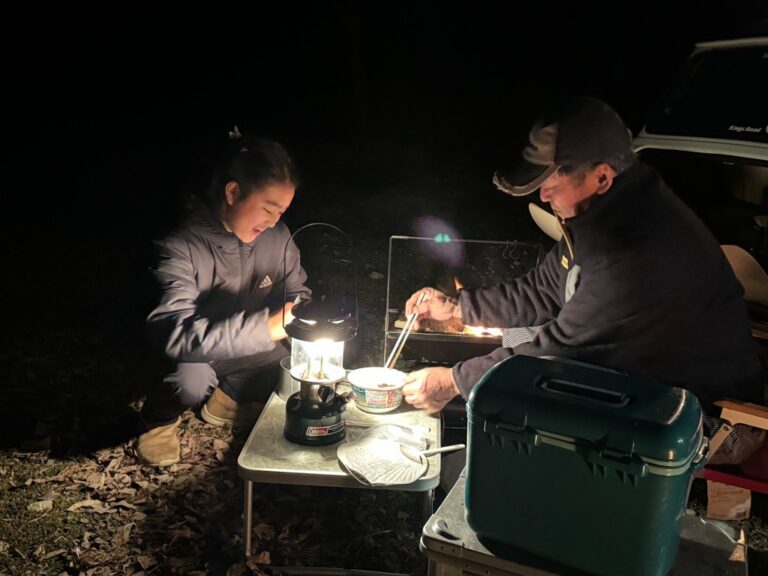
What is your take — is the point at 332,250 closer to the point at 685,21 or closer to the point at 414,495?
the point at 414,495

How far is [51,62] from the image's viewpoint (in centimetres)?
1822

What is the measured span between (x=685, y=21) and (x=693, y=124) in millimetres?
10097

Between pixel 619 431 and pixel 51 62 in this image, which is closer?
pixel 619 431

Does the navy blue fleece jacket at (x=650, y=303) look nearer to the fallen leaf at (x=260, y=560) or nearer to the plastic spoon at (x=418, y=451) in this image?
the plastic spoon at (x=418, y=451)

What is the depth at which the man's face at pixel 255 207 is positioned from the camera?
331cm

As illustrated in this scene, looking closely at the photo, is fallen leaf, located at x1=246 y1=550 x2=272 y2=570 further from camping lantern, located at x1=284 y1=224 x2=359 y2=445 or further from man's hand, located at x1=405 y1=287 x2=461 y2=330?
man's hand, located at x1=405 y1=287 x2=461 y2=330

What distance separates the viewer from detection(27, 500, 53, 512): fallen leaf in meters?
3.39

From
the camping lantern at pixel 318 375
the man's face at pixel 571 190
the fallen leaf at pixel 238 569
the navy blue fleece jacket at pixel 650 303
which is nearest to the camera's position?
the camping lantern at pixel 318 375

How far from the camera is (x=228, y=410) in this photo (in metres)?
4.11

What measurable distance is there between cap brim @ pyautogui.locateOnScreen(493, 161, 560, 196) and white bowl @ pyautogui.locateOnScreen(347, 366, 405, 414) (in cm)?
94

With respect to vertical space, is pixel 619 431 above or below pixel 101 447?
above

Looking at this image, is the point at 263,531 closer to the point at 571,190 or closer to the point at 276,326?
the point at 276,326

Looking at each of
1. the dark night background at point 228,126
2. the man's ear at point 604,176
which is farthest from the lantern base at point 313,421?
the man's ear at point 604,176

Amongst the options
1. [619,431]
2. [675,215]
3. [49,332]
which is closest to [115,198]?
[49,332]
